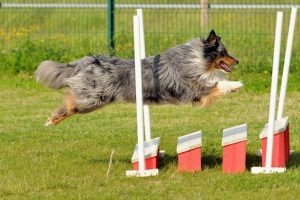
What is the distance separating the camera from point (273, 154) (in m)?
7.66

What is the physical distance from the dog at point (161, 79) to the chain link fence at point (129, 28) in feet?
19.8

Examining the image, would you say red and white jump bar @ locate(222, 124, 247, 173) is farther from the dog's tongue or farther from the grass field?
the dog's tongue

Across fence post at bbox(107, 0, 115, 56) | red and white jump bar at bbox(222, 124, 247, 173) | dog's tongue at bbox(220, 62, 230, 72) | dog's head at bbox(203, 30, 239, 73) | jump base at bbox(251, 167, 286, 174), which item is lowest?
jump base at bbox(251, 167, 286, 174)

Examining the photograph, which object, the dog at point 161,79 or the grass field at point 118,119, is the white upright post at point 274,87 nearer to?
the grass field at point 118,119

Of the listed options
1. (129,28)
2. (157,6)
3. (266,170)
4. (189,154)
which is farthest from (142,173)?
(129,28)

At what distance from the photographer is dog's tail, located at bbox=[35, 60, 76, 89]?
325 inches

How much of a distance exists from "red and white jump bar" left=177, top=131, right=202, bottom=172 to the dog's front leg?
518 millimetres

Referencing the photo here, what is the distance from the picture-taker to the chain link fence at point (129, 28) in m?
14.3

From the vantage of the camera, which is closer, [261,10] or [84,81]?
[84,81]

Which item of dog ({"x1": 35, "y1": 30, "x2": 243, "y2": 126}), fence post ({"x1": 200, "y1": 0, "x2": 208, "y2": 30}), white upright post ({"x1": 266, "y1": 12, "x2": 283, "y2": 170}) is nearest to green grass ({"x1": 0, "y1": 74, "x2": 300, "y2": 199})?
white upright post ({"x1": 266, "y1": 12, "x2": 283, "y2": 170})

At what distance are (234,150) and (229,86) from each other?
2.18 feet

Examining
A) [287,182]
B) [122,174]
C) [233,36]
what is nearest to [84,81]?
[122,174]

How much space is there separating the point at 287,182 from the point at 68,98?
2.39 metres

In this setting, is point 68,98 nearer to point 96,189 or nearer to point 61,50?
point 96,189
